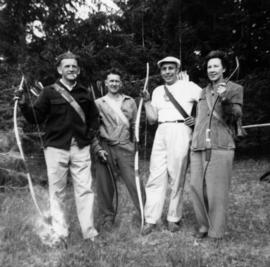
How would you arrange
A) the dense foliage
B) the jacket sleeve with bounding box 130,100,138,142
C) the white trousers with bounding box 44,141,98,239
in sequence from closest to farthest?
the white trousers with bounding box 44,141,98,239
the jacket sleeve with bounding box 130,100,138,142
the dense foliage

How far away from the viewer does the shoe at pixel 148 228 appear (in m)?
4.25

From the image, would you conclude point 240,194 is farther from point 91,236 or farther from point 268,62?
point 268,62

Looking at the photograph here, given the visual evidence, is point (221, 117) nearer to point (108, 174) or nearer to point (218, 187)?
point (218, 187)

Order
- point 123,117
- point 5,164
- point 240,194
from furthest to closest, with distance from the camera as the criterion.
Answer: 1. point 240,194
2. point 5,164
3. point 123,117

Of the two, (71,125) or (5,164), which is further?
(5,164)

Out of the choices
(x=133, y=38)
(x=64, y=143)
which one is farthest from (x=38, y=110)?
(x=133, y=38)

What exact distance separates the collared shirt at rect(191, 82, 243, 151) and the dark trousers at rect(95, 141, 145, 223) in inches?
37.2

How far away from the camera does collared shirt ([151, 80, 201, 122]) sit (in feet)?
14.0

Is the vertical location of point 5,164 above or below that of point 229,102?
below

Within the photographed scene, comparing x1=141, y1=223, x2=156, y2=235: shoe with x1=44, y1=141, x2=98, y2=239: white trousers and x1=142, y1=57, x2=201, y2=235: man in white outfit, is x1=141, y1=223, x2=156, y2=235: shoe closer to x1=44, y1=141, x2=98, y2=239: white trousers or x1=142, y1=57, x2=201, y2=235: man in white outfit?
x1=142, y1=57, x2=201, y2=235: man in white outfit

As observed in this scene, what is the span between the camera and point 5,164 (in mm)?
5758

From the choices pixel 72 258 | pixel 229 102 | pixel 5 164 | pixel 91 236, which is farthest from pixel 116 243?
pixel 5 164

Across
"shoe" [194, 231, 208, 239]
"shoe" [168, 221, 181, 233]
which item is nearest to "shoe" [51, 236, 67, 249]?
"shoe" [168, 221, 181, 233]

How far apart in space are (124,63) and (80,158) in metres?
4.42
